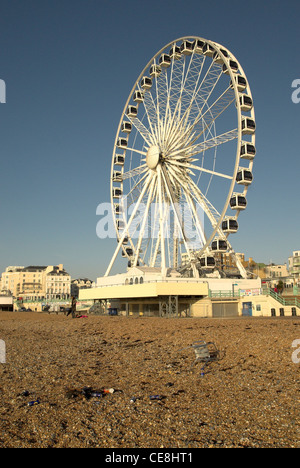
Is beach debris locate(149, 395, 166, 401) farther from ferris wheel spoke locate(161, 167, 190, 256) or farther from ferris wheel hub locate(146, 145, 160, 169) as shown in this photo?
ferris wheel hub locate(146, 145, 160, 169)

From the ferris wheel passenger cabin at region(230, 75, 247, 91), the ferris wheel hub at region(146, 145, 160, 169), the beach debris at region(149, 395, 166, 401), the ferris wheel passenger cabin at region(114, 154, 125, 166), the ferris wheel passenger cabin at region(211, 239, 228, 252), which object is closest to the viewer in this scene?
the beach debris at region(149, 395, 166, 401)

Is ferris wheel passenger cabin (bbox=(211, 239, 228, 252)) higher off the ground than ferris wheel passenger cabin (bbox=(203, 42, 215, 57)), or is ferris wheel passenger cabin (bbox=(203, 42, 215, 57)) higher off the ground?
ferris wheel passenger cabin (bbox=(203, 42, 215, 57))

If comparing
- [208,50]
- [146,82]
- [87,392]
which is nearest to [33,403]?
[87,392]

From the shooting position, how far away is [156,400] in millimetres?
9586

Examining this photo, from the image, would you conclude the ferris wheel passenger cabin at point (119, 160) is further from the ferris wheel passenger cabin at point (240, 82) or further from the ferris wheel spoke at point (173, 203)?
the ferris wheel passenger cabin at point (240, 82)

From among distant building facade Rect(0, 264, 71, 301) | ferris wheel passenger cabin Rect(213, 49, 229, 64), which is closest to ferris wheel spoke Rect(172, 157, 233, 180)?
ferris wheel passenger cabin Rect(213, 49, 229, 64)

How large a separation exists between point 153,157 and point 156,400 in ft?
129

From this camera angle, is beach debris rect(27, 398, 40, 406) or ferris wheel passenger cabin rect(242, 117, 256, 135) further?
ferris wheel passenger cabin rect(242, 117, 256, 135)

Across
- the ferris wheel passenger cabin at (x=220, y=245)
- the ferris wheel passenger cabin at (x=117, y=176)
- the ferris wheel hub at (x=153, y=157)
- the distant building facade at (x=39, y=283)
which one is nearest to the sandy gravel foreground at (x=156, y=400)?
the ferris wheel passenger cabin at (x=220, y=245)

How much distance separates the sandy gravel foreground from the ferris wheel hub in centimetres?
3124

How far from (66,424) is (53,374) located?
497 centimetres

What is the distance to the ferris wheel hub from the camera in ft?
151

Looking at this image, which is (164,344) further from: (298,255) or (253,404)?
(298,255)

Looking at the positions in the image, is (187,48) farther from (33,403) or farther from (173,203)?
(33,403)
